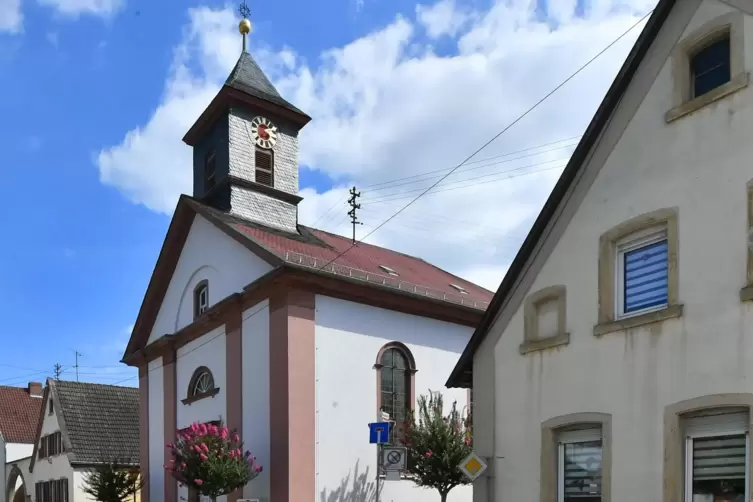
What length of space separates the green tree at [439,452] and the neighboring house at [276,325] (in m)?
2.12

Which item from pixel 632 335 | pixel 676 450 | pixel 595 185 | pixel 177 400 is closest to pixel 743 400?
pixel 676 450

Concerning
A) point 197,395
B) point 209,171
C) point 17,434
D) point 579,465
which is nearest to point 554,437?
point 579,465

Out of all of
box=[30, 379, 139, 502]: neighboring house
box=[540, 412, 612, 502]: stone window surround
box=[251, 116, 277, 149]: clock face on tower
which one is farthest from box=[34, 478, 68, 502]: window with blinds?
box=[540, 412, 612, 502]: stone window surround

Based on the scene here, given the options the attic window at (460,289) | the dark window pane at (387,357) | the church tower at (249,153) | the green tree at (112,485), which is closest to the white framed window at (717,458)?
the dark window pane at (387,357)

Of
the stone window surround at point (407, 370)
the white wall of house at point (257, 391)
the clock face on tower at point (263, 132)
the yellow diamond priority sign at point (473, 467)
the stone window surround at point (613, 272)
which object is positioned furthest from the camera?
the clock face on tower at point (263, 132)

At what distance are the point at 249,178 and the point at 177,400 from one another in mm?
6605

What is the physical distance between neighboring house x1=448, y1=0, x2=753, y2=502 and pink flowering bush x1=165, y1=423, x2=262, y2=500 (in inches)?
244

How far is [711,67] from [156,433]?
770 inches

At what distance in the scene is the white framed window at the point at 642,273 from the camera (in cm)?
887

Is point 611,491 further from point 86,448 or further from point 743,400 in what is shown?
point 86,448

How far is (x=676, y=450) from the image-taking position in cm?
815

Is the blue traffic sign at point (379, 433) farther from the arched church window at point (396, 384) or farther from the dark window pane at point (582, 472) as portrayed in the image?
the arched church window at point (396, 384)

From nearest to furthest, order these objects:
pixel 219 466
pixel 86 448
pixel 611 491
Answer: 1. pixel 611 491
2. pixel 219 466
3. pixel 86 448

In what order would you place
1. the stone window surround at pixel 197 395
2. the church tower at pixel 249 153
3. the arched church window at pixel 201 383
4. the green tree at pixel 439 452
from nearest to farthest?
1. the green tree at pixel 439 452
2. the stone window surround at pixel 197 395
3. the arched church window at pixel 201 383
4. the church tower at pixel 249 153
